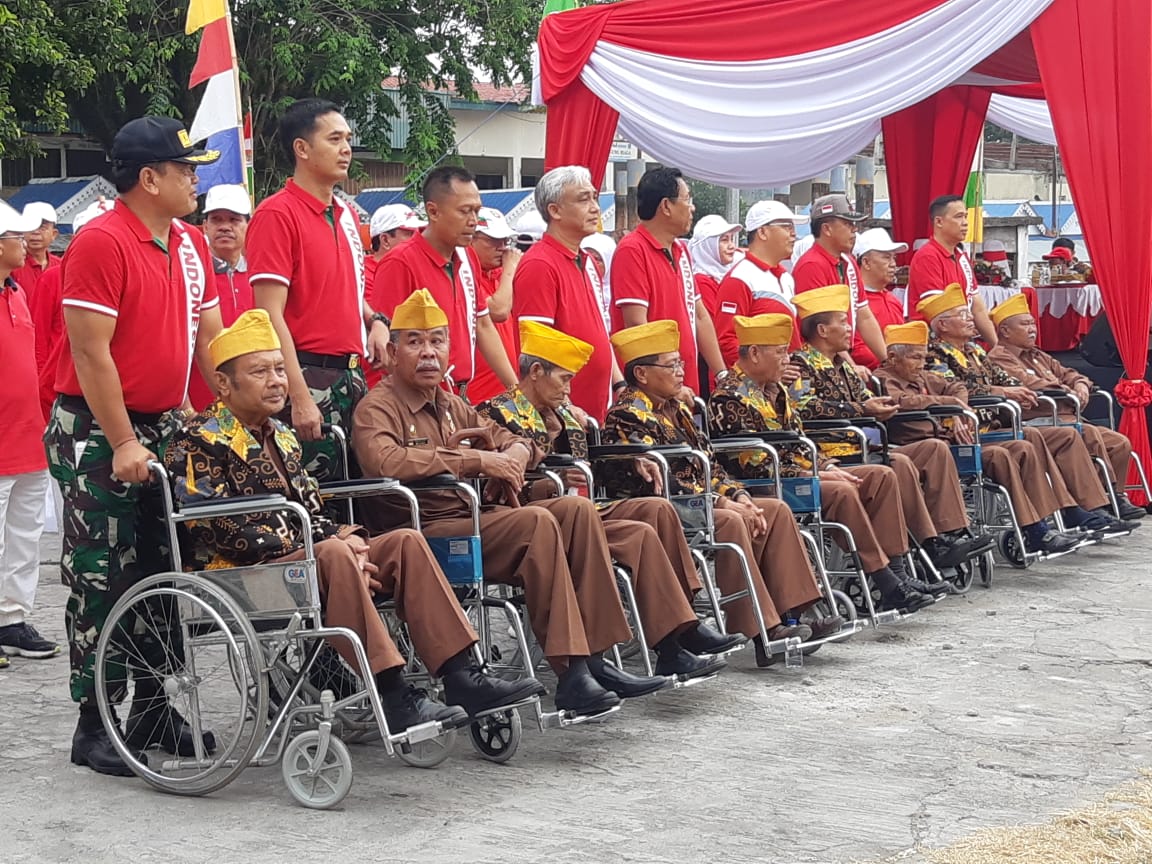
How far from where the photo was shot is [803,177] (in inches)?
452

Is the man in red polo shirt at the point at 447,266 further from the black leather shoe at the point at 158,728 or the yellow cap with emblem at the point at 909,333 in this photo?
the yellow cap with emblem at the point at 909,333

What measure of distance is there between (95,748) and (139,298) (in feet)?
4.06

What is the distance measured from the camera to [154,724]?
457 cm

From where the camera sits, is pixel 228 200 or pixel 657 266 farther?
pixel 228 200

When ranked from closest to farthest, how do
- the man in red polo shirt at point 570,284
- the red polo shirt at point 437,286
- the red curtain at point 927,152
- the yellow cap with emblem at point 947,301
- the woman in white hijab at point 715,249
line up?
1. the red polo shirt at point 437,286
2. the man in red polo shirt at point 570,284
3. the yellow cap with emblem at point 947,301
4. the woman in white hijab at point 715,249
5. the red curtain at point 927,152

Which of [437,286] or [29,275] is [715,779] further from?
[29,275]

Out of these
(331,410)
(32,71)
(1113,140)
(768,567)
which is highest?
(32,71)

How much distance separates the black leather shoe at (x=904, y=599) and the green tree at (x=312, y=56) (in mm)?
11406

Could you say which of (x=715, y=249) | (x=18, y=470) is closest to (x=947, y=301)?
(x=715, y=249)

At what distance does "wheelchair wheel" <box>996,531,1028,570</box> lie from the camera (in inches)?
304

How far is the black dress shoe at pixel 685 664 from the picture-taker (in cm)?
510

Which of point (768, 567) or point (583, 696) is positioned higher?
point (768, 567)

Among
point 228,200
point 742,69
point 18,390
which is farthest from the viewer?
point 742,69

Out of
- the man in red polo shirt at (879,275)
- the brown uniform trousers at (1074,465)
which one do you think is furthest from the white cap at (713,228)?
the brown uniform trousers at (1074,465)
